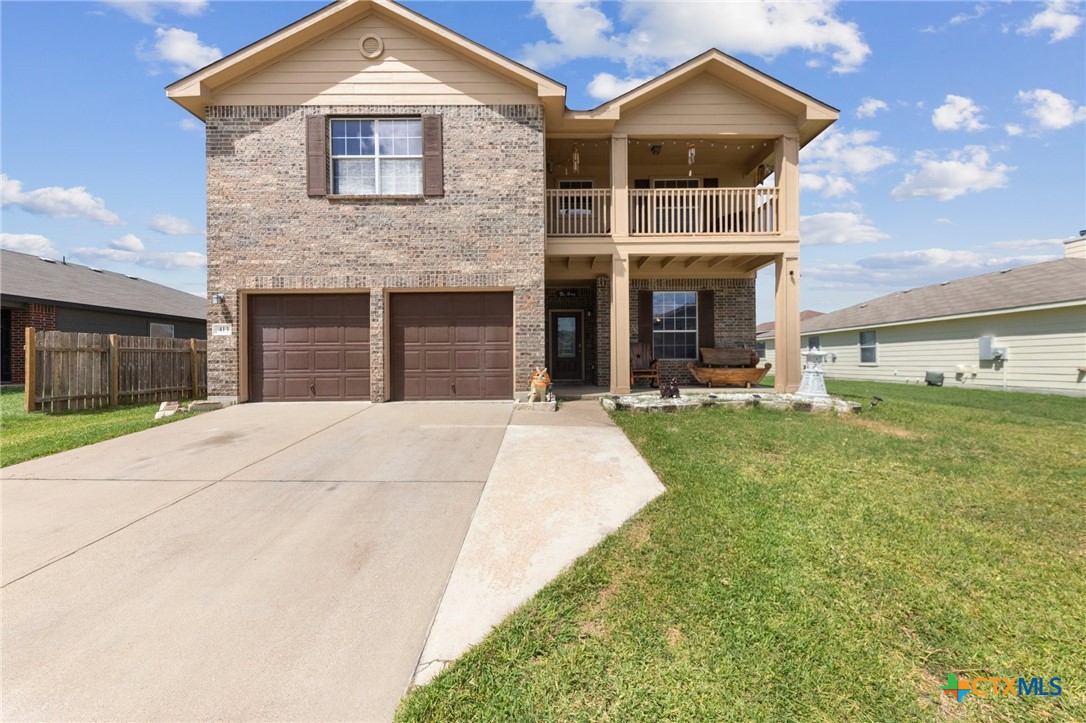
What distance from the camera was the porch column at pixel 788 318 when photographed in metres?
10.1

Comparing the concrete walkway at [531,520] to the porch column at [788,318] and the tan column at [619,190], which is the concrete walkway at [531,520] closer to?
A: the tan column at [619,190]

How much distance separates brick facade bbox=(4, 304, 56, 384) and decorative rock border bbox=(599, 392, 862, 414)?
17.0 metres

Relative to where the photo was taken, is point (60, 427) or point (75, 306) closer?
point (60, 427)

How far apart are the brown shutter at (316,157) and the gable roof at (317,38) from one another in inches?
59.6

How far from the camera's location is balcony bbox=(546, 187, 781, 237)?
10.3 meters

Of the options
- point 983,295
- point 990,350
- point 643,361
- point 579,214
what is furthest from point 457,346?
point 983,295

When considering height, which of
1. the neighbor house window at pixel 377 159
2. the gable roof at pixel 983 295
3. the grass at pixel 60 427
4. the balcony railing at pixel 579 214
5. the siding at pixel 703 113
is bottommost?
the grass at pixel 60 427

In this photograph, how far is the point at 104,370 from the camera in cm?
942

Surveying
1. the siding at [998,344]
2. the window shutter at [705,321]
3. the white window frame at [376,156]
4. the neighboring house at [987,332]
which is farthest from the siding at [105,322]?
the siding at [998,344]

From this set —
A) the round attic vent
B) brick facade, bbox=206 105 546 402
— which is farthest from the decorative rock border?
the round attic vent

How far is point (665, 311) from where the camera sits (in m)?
13.2

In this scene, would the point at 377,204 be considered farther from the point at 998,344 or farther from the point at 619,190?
the point at 998,344

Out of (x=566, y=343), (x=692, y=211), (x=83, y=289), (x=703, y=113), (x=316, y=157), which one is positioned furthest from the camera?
(x=83, y=289)

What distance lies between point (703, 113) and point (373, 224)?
7504 millimetres
